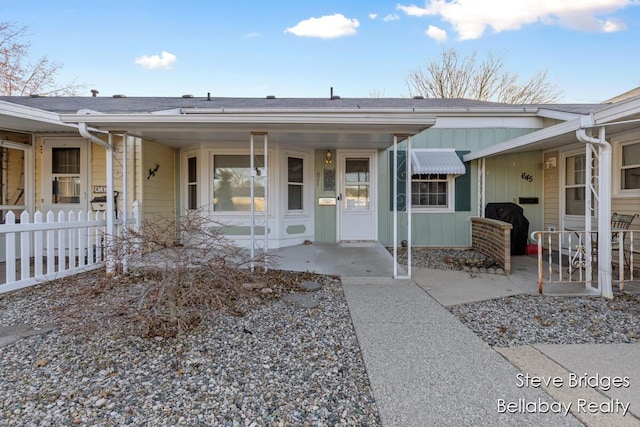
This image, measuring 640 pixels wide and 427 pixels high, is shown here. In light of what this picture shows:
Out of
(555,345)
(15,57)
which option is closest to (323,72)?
(555,345)

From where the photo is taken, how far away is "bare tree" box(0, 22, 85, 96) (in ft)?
50.6

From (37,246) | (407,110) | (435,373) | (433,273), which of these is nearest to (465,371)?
(435,373)

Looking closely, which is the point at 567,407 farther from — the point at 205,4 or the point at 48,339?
the point at 205,4

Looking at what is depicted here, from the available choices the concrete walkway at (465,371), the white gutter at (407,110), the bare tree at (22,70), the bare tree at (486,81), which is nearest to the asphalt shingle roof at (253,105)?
the white gutter at (407,110)

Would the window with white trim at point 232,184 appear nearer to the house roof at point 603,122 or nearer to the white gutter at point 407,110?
the white gutter at point 407,110

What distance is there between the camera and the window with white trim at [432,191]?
845cm

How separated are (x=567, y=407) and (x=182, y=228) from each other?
352 cm

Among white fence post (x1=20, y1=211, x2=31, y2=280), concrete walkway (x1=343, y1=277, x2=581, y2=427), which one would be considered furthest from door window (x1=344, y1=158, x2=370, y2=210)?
white fence post (x1=20, y1=211, x2=31, y2=280)

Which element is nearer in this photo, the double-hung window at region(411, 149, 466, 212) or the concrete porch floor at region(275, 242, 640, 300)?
the concrete porch floor at region(275, 242, 640, 300)

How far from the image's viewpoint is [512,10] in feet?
44.0

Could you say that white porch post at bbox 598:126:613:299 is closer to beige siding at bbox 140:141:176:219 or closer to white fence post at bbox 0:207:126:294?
white fence post at bbox 0:207:126:294

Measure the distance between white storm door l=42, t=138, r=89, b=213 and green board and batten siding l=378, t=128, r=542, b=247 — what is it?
6683 millimetres

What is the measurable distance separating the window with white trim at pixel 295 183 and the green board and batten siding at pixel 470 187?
2.06m

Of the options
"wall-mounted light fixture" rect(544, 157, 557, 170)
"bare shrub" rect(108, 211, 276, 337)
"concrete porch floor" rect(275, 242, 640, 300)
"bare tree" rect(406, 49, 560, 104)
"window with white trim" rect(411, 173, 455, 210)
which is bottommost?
"concrete porch floor" rect(275, 242, 640, 300)
